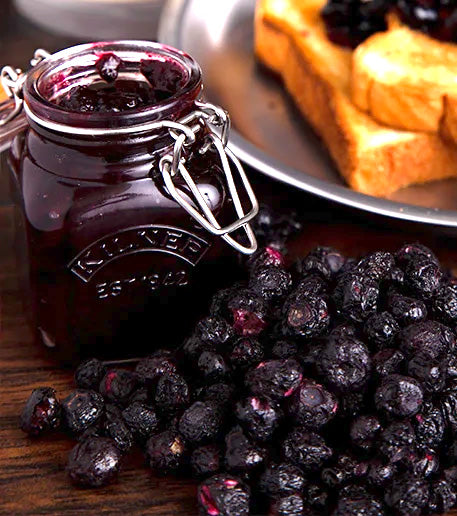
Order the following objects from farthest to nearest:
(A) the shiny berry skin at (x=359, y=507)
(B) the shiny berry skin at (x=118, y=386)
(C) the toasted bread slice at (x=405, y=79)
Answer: (C) the toasted bread slice at (x=405, y=79) < (B) the shiny berry skin at (x=118, y=386) < (A) the shiny berry skin at (x=359, y=507)

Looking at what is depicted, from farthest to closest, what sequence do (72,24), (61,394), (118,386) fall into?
(72,24)
(61,394)
(118,386)

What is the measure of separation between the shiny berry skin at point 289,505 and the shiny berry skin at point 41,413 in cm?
40

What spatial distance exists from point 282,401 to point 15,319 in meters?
0.66

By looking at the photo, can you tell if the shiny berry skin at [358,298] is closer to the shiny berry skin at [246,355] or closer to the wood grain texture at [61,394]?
the shiny berry skin at [246,355]

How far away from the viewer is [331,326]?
4.64 feet

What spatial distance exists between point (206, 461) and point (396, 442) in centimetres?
28

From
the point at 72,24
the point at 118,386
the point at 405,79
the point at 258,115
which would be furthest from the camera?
the point at 72,24

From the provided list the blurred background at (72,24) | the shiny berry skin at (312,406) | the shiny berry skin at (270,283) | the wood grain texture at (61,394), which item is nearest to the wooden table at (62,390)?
the wood grain texture at (61,394)

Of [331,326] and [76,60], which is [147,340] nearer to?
[331,326]

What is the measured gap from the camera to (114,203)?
1.39 metres

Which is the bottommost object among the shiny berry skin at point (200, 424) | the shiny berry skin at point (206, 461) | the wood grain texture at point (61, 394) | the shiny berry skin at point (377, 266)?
the wood grain texture at point (61, 394)

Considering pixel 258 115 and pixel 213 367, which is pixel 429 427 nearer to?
pixel 213 367

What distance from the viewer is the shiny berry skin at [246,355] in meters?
1.36

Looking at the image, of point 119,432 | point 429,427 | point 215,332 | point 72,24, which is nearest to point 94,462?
point 119,432
